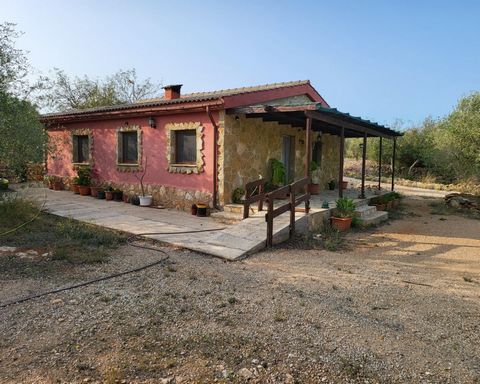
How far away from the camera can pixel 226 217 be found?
9.30m

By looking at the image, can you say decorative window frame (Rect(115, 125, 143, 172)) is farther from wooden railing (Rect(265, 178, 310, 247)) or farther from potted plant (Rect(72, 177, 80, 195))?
wooden railing (Rect(265, 178, 310, 247))

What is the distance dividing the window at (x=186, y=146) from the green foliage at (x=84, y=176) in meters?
4.49

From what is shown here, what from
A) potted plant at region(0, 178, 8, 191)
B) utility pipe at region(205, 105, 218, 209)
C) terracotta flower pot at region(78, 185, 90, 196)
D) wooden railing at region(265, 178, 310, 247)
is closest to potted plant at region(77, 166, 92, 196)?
terracotta flower pot at region(78, 185, 90, 196)

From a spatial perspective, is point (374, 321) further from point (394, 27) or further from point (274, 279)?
point (394, 27)

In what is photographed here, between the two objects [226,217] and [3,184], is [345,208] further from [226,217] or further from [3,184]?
[3,184]

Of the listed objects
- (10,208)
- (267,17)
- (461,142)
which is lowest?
(10,208)

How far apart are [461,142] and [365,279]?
1251 cm

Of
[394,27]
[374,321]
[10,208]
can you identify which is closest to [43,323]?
[374,321]

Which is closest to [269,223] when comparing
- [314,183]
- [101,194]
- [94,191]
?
[314,183]

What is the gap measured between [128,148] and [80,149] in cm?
316

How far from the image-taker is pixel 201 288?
15.1 feet

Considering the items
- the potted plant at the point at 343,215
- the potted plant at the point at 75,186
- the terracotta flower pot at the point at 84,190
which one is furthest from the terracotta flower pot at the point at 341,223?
the potted plant at the point at 75,186

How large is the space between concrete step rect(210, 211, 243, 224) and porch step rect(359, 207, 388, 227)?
314 centimetres

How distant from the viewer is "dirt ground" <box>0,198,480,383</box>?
2809 mm
